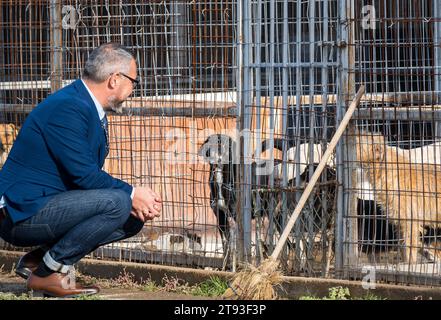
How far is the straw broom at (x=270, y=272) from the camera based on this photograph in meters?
6.36

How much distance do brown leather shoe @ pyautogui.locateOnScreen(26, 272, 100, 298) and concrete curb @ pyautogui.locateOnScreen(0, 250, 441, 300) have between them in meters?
1.12

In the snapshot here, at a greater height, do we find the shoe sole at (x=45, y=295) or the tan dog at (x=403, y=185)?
the tan dog at (x=403, y=185)

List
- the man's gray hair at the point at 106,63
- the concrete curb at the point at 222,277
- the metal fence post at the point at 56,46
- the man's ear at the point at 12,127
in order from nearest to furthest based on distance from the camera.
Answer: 1. the man's gray hair at the point at 106,63
2. the concrete curb at the point at 222,277
3. the metal fence post at the point at 56,46
4. the man's ear at the point at 12,127

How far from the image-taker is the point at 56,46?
26.4ft

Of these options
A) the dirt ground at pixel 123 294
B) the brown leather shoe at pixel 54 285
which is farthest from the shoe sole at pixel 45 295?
the dirt ground at pixel 123 294

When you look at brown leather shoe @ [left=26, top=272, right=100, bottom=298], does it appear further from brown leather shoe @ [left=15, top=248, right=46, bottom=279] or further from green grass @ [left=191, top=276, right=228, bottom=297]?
green grass @ [left=191, top=276, right=228, bottom=297]

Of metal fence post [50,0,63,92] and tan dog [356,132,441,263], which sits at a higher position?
metal fence post [50,0,63,92]

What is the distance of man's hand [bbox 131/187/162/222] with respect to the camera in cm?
620

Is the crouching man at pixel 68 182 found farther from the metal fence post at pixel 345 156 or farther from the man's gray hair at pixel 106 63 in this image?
the metal fence post at pixel 345 156

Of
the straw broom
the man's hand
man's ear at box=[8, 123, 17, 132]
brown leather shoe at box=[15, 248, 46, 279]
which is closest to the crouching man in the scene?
the man's hand

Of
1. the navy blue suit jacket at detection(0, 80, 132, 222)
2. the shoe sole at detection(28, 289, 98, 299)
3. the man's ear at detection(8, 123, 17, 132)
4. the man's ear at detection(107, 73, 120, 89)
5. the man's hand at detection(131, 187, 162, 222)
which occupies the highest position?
the man's ear at detection(107, 73, 120, 89)

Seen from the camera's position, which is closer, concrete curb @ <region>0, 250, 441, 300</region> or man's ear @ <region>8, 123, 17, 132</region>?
concrete curb @ <region>0, 250, 441, 300</region>

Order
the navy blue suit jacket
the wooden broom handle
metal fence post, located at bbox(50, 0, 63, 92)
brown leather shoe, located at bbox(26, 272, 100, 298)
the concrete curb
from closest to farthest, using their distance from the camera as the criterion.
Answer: the navy blue suit jacket < brown leather shoe, located at bbox(26, 272, 100, 298) < the wooden broom handle < the concrete curb < metal fence post, located at bbox(50, 0, 63, 92)

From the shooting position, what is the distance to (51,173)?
6109 mm
